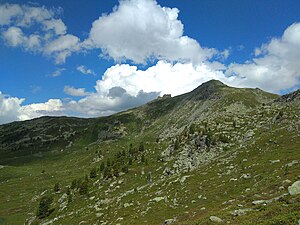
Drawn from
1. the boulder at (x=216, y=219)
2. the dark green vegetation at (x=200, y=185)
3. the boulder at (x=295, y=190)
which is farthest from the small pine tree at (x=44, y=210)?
the boulder at (x=295, y=190)

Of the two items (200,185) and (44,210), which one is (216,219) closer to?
(200,185)

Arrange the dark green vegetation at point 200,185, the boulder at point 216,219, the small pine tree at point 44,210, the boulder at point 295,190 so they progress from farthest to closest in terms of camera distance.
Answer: the small pine tree at point 44,210 → the dark green vegetation at point 200,185 → the boulder at point 295,190 → the boulder at point 216,219

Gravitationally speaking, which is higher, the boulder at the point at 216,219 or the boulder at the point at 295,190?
the boulder at the point at 295,190

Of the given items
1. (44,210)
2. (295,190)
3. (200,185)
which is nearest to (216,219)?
(295,190)

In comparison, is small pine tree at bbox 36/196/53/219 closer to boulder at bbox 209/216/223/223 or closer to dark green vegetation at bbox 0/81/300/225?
dark green vegetation at bbox 0/81/300/225

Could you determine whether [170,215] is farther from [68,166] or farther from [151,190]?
[68,166]

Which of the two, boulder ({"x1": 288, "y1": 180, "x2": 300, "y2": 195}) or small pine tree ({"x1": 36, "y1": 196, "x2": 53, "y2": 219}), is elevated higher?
boulder ({"x1": 288, "y1": 180, "x2": 300, "y2": 195})

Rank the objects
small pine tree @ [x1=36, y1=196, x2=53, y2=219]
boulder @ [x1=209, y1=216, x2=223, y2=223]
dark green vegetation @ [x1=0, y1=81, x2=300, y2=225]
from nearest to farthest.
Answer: boulder @ [x1=209, y1=216, x2=223, y2=223] → dark green vegetation @ [x1=0, y1=81, x2=300, y2=225] → small pine tree @ [x1=36, y1=196, x2=53, y2=219]

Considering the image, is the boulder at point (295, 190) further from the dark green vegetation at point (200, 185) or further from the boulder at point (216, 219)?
the boulder at point (216, 219)

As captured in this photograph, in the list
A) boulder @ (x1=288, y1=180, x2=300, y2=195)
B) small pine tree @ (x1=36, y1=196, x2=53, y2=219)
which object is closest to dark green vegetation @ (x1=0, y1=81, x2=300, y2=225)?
small pine tree @ (x1=36, y1=196, x2=53, y2=219)

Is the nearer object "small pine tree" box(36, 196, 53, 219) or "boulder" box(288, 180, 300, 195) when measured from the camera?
"boulder" box(288, 180, 300, 195)

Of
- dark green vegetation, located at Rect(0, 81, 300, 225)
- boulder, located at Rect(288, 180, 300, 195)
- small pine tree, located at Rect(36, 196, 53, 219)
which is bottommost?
small pine tree, located at Rect(36, 196, 53, 219)

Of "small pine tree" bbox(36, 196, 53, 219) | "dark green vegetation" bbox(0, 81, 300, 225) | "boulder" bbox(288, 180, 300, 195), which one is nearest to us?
"boulder" bbox(288, 180, 300, 195)

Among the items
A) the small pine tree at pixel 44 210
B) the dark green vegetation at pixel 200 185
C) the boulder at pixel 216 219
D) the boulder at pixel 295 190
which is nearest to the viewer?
the boulder at pixel 216 219
